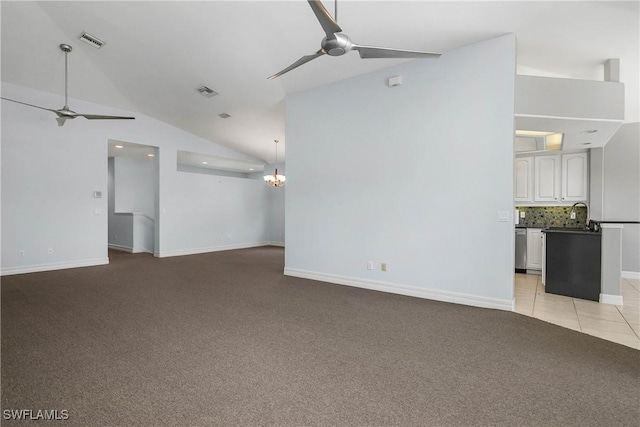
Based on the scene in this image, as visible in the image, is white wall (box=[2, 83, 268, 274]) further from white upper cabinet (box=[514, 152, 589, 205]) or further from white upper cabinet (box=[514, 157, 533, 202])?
white upper cabinet (box=[514, 152, 589, 205])

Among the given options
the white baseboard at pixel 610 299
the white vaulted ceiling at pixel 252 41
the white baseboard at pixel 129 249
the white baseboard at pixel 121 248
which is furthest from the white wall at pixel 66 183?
the white baseboard at pixel 610 299

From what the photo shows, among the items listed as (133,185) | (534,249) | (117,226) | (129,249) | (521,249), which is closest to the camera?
(534,249)

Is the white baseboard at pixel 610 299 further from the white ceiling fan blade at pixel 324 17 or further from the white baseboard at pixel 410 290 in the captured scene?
the white ceiling fan blade at pixel 324 17

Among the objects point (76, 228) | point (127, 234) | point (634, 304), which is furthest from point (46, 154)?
point (634, 304)

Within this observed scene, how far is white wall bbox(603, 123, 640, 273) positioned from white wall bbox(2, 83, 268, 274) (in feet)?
30.9

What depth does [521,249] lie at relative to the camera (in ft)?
20.7

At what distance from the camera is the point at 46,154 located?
6.29 meters

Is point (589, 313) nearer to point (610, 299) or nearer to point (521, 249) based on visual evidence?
point (610, 299)

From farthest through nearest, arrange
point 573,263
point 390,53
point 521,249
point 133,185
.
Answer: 1. point 133,185
2. point 521,249
3. point 573,263
4. point 390,53

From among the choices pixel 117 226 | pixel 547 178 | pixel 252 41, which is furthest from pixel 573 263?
pixel 117 226

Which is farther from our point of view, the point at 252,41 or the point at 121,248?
the point at 121,248

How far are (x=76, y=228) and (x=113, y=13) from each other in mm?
4518

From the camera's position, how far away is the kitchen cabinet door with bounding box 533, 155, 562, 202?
20.5ft

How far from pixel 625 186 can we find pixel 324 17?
6641 millimetres
